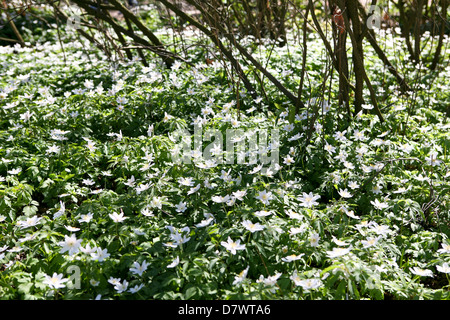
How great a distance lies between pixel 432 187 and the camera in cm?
263

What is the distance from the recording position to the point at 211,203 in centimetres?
264

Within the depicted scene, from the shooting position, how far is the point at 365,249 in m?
2.23

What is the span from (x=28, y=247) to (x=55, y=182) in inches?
26.2

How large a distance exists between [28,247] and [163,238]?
0.65m

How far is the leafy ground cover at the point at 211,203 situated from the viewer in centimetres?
205

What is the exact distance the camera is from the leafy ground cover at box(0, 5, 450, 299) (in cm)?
→ 205

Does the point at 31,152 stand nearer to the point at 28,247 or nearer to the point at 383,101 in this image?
the point at 28,247

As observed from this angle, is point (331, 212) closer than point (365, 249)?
No
